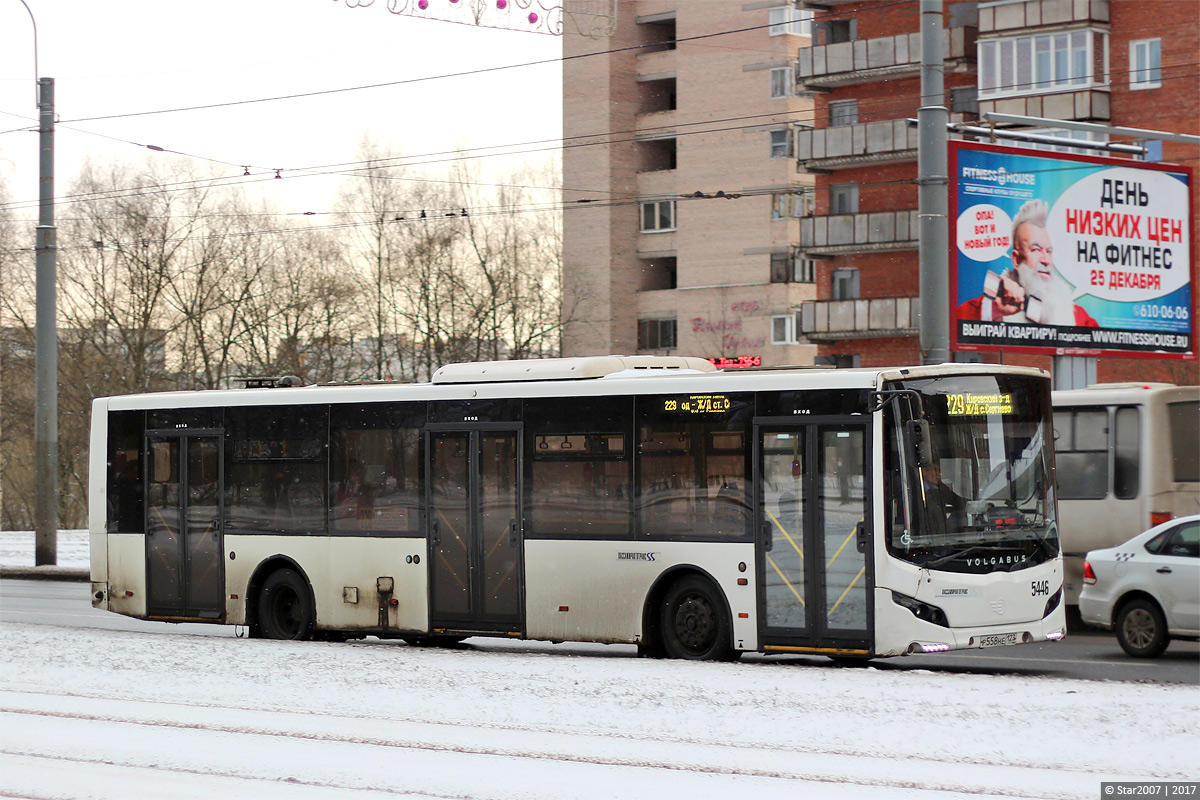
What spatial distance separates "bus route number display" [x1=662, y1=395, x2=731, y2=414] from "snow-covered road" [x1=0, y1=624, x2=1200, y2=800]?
8.27 feet

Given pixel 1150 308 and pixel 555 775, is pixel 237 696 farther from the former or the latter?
pixel 1150 308

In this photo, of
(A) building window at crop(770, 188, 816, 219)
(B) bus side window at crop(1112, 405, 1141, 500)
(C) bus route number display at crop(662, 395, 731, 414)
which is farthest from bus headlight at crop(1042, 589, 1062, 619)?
(A) building window at crop(770, 188, 816, 219)

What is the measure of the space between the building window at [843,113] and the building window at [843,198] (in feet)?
7.25

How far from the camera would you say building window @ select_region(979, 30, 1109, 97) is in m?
47.3

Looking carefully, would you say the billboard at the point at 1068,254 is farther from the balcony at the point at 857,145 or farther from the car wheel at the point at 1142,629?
the balcony at the point at 857,145

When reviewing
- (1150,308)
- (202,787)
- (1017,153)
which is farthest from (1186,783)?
(1150,308)

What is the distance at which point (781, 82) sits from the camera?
63.7m

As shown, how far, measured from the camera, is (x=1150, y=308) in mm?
31469

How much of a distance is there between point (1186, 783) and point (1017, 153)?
2252cm

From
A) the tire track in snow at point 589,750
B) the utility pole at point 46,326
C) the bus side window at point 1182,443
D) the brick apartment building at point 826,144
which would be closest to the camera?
the tire track in snow at point 589,750

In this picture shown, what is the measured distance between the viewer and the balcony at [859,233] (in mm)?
51781

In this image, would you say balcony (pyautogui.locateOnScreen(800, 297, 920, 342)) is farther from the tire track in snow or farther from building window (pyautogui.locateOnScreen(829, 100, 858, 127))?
the tire track in snow

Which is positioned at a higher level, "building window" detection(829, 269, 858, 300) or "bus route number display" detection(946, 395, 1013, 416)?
"building window" detection(829, 269, 858, 300)

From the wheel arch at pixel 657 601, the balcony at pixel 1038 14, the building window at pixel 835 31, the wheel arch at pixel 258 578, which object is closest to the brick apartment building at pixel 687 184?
the building window at pixel 835 31
